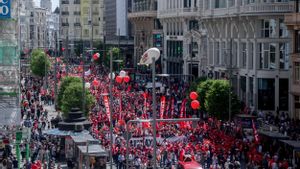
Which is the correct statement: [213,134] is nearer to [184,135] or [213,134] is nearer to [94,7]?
[184,135]

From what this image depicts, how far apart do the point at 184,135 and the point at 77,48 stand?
130 m

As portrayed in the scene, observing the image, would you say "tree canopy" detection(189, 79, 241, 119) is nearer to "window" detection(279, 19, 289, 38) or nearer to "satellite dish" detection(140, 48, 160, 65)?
"window" detection(279, 19, 289, 38)

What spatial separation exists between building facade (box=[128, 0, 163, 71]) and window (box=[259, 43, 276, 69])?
3987 cm

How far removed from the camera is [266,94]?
6159cm

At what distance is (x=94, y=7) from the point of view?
177 m

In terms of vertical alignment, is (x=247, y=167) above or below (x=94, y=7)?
below

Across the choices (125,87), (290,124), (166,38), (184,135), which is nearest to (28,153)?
Result: (184,135)

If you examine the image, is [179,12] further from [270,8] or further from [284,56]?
[284,56]

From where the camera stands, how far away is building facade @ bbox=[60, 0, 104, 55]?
177000 millimetres

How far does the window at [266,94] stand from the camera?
201ft

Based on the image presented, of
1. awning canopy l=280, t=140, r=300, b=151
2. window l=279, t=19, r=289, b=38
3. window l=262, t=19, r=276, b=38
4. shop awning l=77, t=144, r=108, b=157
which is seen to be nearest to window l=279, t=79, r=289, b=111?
window l=279, t=19, r=289, b=38

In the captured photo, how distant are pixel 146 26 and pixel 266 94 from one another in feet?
177

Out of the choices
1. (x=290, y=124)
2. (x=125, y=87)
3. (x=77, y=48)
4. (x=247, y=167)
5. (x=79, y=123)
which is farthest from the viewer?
(x=77, y=48)

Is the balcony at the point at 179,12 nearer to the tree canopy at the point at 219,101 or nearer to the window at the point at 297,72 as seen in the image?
the window at the point at 297,72
